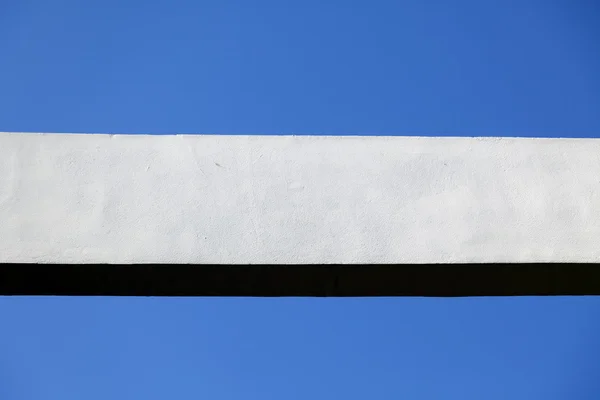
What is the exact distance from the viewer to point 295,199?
9.37 ft

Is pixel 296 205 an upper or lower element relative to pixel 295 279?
upper

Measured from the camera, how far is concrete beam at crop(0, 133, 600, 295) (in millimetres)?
2760

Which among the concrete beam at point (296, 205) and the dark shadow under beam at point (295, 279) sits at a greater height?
the concrete beam at point (296, 205)

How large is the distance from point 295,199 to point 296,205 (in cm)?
3

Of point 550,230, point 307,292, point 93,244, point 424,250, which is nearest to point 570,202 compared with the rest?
point 550,230

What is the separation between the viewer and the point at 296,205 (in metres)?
2.85

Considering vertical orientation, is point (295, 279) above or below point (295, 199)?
below

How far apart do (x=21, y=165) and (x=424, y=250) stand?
1.63 meters

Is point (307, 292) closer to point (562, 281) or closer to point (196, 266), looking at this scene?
point (196, 266)

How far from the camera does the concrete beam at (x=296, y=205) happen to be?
276 centimetres

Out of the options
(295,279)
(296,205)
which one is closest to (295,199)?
(296,205)

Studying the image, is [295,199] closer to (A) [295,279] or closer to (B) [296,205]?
(B) [296,205]

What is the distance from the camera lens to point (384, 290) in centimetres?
295

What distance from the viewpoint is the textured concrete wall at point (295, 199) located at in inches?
109
